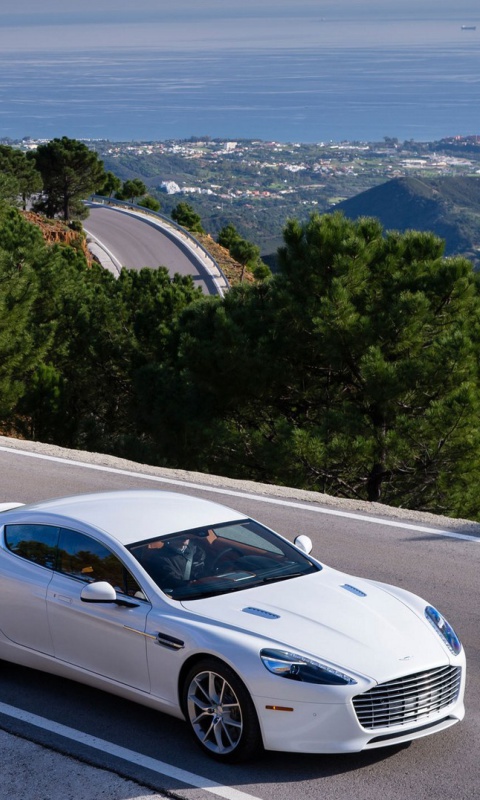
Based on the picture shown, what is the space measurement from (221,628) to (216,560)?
0.85 meters

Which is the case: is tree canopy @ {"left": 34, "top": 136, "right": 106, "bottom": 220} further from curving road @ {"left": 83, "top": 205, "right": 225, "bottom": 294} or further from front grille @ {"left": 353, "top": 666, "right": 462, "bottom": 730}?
front grille @ {"left": 353, "top": 666, "right": 462, "bottom": 730}

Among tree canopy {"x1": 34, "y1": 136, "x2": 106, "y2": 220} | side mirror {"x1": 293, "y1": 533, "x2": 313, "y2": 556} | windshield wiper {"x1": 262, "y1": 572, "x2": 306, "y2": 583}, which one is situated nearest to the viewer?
windshield wiper {"x1": 262, "y1": 572, "x2": 306, "y2": 583}

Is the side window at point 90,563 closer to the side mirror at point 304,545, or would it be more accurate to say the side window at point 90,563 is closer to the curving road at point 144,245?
the side mirror at point 304,545

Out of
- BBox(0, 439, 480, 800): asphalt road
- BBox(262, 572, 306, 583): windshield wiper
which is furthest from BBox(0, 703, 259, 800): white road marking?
BBox(262, 572, 306, 583): windshield wiper

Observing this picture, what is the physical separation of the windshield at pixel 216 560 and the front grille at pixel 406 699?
1.19 meters

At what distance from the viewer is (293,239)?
20000 mm

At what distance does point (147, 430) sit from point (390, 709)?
61.3ft

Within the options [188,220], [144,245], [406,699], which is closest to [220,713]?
[406,699]

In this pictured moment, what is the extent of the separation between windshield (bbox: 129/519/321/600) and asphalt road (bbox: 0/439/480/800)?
2.94ft

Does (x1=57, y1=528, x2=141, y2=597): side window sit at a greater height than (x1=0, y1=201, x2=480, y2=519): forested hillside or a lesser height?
greater

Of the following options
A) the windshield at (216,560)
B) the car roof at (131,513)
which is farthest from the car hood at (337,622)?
the car roof at (131,513)

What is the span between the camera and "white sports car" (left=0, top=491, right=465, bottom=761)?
5.54m

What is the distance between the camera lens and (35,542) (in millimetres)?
7156

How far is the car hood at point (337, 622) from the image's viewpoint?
5.66 metres
